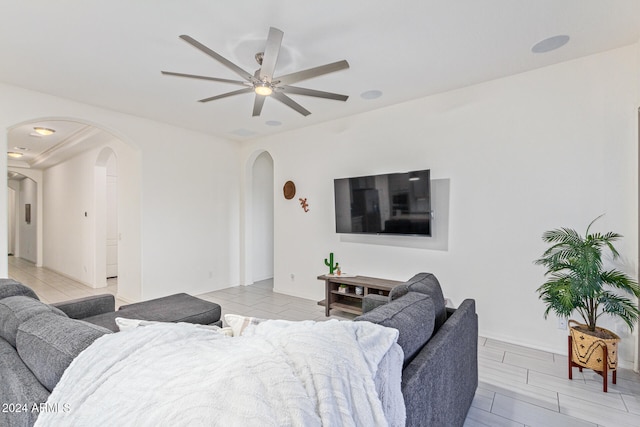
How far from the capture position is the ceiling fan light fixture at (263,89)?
7.87ft

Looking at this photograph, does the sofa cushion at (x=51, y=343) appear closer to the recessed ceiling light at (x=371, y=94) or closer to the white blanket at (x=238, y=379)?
the white blanket at (x=238, y=379)

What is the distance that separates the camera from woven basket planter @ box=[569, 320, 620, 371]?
2207 millimetres

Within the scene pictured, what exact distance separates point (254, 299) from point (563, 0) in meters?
4.71

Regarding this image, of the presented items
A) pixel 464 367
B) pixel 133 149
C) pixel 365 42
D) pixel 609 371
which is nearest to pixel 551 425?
pixel 464 367

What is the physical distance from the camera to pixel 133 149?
4461 mm

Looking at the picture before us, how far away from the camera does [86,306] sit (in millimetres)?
2498

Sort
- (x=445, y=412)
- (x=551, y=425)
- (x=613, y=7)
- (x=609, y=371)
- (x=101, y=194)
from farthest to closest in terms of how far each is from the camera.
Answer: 1. (x=101, y=194)
2. (x=609, y=371)
3. (x=613, y=7)
4. (x=551, y=425)
5. (x=445, y=412)

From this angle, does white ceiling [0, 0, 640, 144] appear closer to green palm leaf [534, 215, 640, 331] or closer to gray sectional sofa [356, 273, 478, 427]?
green palm leaf [534, 215, 640, 331]

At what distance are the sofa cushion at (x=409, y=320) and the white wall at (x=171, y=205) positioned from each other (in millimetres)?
4183

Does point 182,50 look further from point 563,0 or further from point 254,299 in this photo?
point 254,299

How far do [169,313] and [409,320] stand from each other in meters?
2.04

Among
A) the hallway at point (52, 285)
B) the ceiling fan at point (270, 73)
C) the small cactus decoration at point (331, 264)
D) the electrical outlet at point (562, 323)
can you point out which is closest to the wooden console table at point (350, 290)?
the small cactus decoration at point (331, 264)

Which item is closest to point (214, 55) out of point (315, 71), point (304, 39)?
point (315, 71)

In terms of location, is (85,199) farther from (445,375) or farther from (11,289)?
(445,375)
